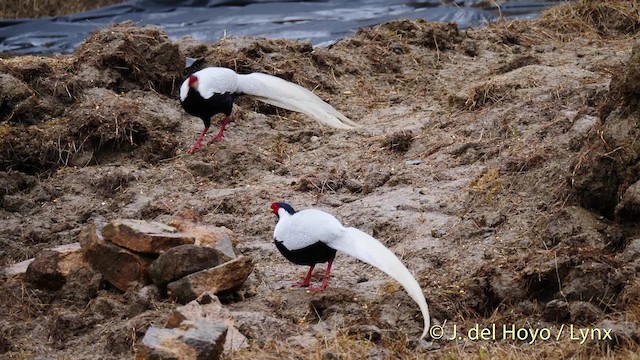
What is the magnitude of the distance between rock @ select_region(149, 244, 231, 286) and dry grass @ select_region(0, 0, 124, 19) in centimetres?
859

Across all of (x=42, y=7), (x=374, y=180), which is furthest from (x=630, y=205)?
(x=42, y=7)

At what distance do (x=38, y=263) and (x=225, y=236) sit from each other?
3.12ft

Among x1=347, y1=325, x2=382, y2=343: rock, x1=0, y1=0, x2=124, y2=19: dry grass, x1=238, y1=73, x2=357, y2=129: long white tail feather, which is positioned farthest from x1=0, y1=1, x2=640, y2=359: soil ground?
x1=0, y1=0, x2=124, y2=19: dry grass

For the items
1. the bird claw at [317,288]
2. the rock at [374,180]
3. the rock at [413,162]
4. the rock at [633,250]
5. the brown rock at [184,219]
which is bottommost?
the bird claw at [317,288]

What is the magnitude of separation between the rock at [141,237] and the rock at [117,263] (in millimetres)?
37

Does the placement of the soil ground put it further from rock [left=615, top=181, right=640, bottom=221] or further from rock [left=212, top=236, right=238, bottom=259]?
rock [left=212, top=236, right=238, bottom=259]

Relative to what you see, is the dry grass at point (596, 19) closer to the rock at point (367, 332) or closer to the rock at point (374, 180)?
the rock at point (374, 180)

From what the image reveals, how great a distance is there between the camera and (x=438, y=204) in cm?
586

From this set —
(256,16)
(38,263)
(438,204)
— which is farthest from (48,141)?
(256,16)

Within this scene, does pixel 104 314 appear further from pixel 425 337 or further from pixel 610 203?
pixel 610 203

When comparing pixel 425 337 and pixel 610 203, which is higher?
pixel 610 203

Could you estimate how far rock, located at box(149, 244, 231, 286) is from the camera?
5062mm

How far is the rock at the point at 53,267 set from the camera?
5.29m

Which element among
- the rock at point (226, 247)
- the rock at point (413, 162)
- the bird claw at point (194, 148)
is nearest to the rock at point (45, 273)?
the rock at point (226, 247)
